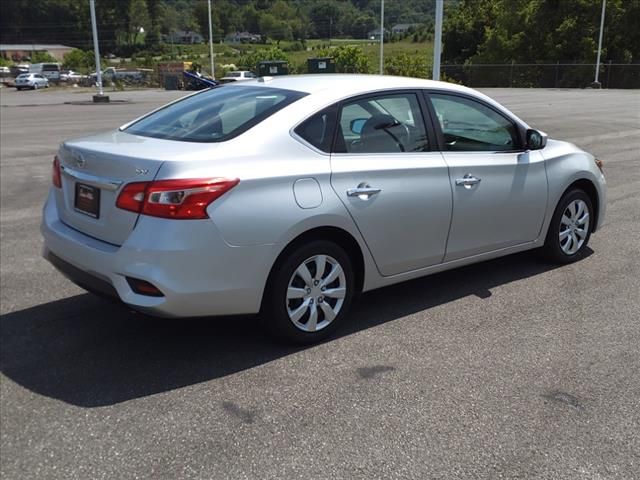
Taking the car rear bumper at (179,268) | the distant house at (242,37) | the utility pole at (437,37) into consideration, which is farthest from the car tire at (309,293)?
the distant house at (242,37)

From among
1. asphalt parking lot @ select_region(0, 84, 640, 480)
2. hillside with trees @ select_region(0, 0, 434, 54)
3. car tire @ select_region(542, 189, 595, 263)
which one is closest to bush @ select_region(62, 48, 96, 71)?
hillside with trees @ select_region(0, 0, 434, 54)

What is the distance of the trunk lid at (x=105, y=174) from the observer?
3670 mm

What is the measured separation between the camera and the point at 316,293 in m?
4.15

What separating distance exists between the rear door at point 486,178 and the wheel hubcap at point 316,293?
1.05 metres

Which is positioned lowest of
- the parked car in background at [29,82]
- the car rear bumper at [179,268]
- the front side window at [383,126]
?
the parked car in background at [29,82]

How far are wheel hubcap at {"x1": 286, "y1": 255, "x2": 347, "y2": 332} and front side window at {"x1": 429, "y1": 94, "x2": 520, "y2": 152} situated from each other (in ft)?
4.47

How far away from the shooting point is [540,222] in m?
5.43

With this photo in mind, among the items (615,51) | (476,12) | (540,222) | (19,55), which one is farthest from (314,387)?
(19,55)

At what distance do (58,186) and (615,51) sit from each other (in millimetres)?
56363

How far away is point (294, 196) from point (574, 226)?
10.1 ft

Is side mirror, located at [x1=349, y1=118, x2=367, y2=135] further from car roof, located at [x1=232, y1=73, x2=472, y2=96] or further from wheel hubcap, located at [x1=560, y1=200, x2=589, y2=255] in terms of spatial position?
wheel hubcap, located at [x1=560, y1=200, x2=589, y2=255]

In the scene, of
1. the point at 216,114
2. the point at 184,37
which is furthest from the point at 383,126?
the point at 184,37

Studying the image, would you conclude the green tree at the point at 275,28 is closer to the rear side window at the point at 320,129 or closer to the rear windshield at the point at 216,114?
the rear windshield at the point at 216,114

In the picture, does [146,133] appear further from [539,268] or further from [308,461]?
[539,268]
